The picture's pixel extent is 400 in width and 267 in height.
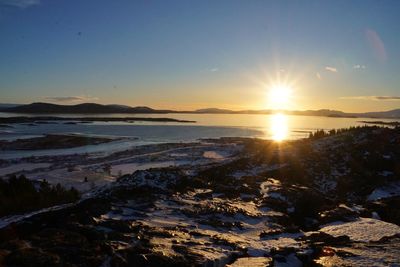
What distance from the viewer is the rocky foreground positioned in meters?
7.88

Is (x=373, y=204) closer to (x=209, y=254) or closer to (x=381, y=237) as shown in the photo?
(x=381, y=237)

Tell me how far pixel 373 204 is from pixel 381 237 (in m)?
4.35

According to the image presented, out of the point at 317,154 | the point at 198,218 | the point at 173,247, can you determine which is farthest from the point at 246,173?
the point at 173,247

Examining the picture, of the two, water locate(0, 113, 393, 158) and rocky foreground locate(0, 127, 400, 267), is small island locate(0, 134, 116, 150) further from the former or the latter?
rocky foreground locate(0, 127, 400, 267)

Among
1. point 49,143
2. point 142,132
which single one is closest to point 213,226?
point 49,143

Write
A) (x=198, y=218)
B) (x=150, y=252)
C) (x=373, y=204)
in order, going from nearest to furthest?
1. (x=150, y=252)
2. (x=198, y=218)
3. (x=373, y=204)

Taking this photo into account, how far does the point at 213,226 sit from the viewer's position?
1102cm

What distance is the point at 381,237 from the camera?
10516 mm

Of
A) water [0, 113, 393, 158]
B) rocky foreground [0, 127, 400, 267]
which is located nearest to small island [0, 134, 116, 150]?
water [0, 113, 393, 158]

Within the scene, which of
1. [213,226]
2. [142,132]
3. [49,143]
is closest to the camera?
[213,226]

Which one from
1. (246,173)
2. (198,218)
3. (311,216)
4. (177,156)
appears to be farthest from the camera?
(177,156)

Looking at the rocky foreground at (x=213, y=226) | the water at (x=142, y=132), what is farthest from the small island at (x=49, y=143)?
the rocky foreground at (x=213, y=226)

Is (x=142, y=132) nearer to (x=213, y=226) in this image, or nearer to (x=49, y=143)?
(x=49, y=143)

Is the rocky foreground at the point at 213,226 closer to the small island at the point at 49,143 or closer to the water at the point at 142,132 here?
the water at the point at 142,132
